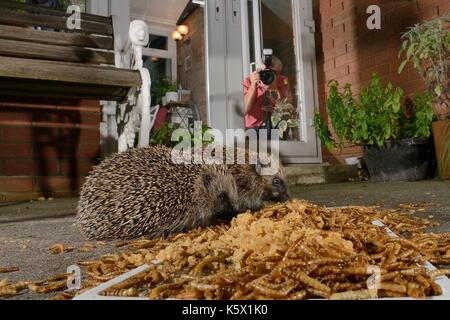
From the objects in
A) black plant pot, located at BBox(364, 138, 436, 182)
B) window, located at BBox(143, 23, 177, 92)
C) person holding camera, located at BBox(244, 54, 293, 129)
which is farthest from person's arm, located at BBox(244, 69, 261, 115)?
window, located at BBox(143, 23, 177, 92)

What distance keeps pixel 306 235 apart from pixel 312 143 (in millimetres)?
4638

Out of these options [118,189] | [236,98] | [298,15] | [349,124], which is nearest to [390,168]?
[349,124]

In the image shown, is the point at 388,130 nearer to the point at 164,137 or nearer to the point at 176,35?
the point at 164,137

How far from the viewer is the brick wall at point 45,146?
13.0 feet

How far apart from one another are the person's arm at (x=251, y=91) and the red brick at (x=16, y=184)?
2.86 m

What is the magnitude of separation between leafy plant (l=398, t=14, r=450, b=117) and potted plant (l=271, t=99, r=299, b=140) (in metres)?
1.80

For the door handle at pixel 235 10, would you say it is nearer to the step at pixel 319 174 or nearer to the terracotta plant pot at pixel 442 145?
the step at pixel 319 174

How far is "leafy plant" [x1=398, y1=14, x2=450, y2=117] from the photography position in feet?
12.7

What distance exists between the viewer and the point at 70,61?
261 cm

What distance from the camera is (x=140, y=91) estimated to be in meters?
2.68

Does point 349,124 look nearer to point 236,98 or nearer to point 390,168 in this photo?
point 390,168

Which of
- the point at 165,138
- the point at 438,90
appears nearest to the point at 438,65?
the point at 438,90

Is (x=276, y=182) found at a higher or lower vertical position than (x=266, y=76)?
lower

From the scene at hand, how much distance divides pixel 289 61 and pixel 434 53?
2332mm
